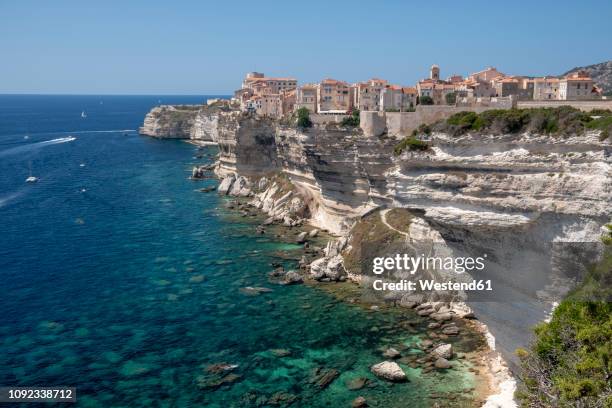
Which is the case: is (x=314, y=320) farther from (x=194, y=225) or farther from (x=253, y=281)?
(x=194, y=225)

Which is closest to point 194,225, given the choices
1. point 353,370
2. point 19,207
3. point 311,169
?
point 311,169

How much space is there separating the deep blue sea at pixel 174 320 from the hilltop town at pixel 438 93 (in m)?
16.9

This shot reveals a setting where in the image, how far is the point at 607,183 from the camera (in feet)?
78.8

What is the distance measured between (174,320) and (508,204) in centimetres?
Answer: 1798

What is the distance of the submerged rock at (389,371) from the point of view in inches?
885

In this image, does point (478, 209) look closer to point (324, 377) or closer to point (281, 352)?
point (324, 377)

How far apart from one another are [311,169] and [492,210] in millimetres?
19821

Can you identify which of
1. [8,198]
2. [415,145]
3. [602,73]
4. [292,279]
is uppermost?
[602,73]

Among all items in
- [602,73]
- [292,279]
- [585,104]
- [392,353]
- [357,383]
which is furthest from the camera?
[602,73]

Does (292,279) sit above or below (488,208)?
below

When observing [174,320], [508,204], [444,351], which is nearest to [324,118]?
[508,204]

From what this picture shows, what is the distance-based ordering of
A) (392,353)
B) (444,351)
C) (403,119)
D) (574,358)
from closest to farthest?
(574,358), (444,351), (392,353), (403,119)

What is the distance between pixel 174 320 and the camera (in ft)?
91.5

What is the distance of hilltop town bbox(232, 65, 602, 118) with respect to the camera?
40628 millimetres
